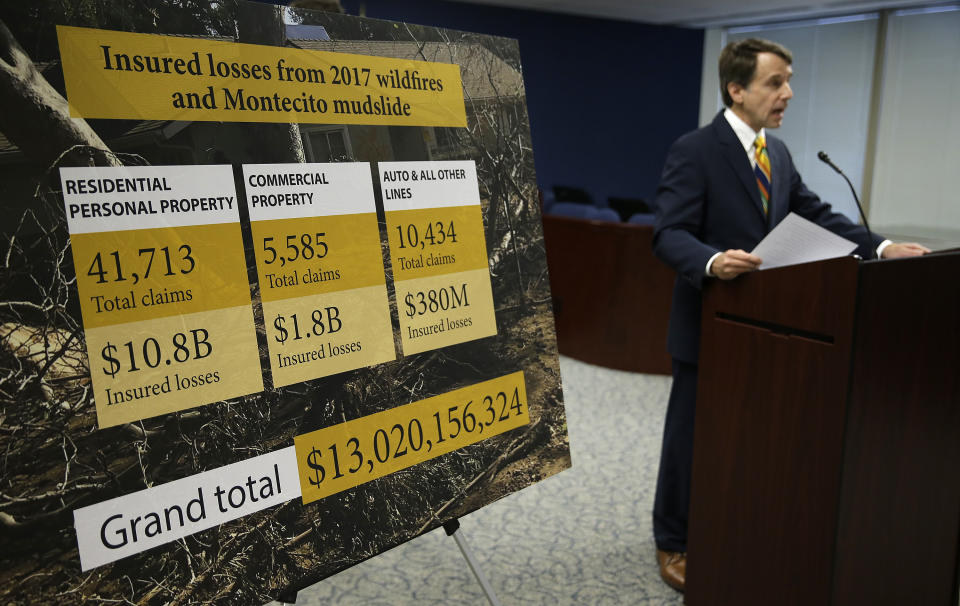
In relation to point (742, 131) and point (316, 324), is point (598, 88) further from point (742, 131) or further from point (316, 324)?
point (316, 324)

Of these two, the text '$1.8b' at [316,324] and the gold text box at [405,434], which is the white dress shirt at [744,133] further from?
the text '$1.8b' at [316,324]

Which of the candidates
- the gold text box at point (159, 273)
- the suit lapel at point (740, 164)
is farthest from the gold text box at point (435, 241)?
the suit lapel at point (740, 164)

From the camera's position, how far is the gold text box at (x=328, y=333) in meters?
0.92

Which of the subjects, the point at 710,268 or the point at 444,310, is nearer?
the point at 444,310

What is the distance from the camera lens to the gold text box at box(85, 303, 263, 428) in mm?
791

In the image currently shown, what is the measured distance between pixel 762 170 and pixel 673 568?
1.23 m

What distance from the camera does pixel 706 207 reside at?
1.92m

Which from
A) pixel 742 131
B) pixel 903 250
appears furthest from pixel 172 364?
pixel 903 250

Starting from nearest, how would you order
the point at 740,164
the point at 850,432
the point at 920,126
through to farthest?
1. the point at 850,432
2. the point at 740,164
3. the point at 920,126

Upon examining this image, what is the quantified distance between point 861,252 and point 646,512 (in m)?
1.18

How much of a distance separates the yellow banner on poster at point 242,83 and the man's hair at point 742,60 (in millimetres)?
1177

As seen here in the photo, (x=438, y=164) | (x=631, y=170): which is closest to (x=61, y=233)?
(x=438, y=164)

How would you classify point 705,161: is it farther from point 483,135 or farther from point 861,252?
point 483,135

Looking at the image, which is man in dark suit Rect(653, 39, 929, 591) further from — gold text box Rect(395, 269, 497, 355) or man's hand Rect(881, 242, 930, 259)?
gold text box Rect(395, 269, 497, 355)
